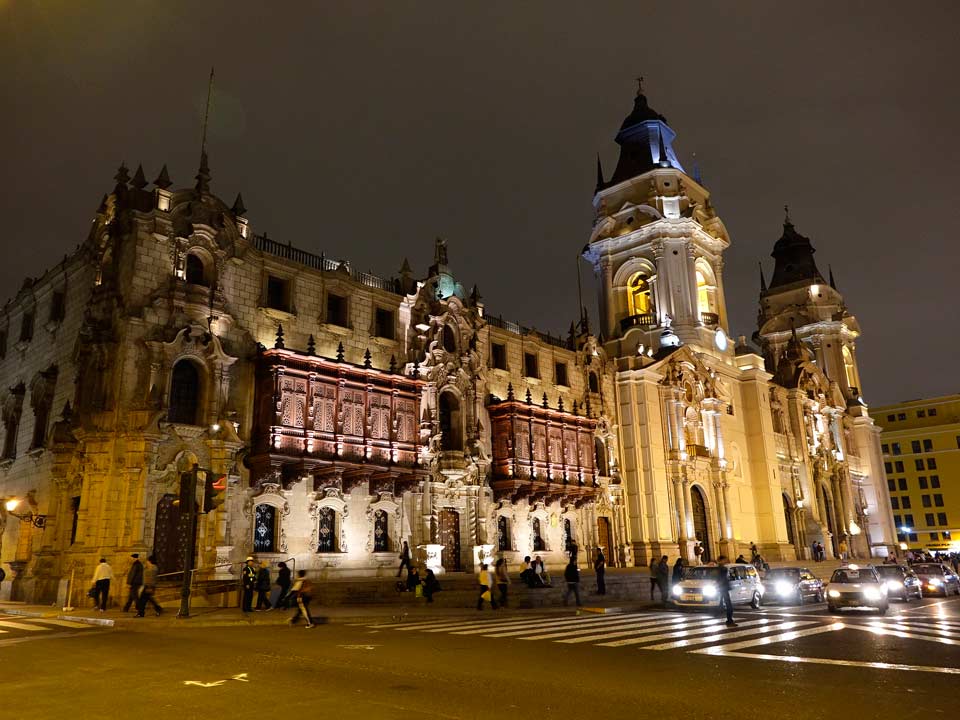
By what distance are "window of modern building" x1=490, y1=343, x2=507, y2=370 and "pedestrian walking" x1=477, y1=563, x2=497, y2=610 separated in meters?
17.7

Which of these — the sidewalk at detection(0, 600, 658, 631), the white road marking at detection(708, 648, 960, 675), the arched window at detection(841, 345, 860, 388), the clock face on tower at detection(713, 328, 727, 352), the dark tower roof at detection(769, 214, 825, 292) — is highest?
the dark tower roof at detection(769, 214, 825, 292)

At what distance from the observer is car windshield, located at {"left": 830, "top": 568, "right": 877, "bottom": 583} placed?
73.3 ft

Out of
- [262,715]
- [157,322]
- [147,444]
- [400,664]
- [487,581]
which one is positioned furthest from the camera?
[157,322]

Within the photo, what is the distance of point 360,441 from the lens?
30734mm

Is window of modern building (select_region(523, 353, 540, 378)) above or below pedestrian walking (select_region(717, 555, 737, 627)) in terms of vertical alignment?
above

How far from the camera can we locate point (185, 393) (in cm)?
2773

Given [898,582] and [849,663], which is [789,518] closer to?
[898,582]

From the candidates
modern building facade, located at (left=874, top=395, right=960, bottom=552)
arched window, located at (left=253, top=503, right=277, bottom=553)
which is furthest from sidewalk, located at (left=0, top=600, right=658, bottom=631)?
modern building facade, located at (left=874, top=395, right=960, bottom=552)

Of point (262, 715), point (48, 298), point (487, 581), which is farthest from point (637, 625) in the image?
point (48, 298)

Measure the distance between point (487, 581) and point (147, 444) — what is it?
12478mm

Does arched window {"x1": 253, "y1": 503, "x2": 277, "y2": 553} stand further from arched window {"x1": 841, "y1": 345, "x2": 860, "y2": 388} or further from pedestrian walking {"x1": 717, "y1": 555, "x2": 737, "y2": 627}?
arched window {"x1": 841, "y1": 345, "x2": 860, "y2": 388}

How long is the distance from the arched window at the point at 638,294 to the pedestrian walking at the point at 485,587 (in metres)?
33.0

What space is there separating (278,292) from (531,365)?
52.0 ft

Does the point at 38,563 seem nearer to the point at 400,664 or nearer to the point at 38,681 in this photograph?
the point at 38,681
